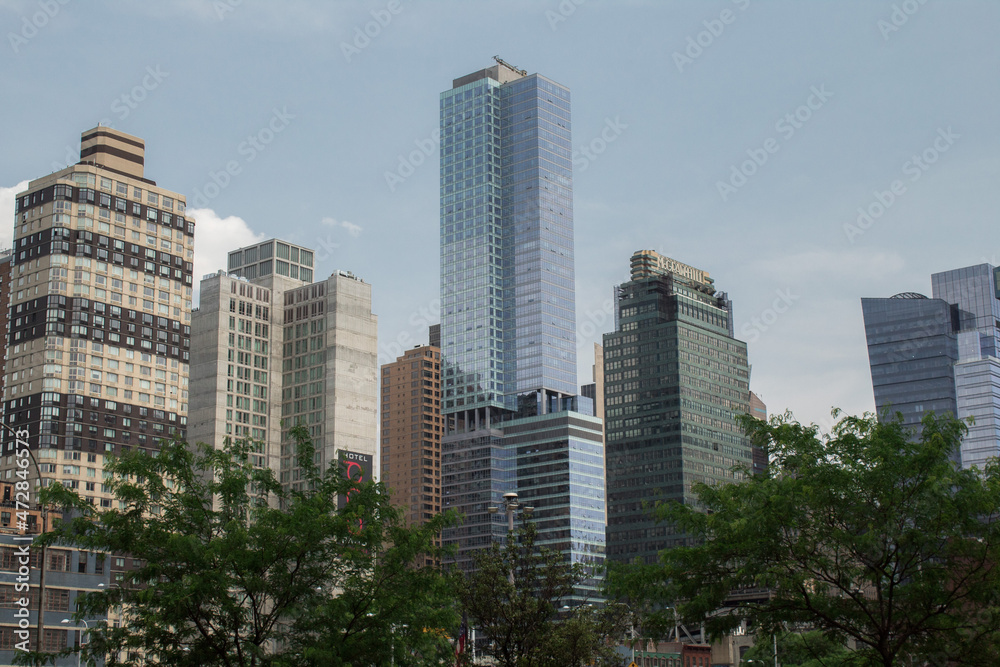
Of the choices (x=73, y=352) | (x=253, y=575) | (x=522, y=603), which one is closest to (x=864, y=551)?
(x=522, y=603)

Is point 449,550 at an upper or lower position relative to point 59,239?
lower

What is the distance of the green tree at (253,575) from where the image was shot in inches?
1339

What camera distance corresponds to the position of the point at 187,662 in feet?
112

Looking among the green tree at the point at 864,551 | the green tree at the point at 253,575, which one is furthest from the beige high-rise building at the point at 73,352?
the green tree at the point at 864,551

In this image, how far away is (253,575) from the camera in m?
34.4

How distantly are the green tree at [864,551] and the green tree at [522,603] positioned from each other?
33.2 feet

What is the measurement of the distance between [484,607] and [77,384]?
16121cm

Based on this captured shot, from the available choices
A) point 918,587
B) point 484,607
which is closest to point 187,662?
point 484,607

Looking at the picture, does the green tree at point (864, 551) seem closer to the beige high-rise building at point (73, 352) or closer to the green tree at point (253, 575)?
the green tree at point (253, 575)

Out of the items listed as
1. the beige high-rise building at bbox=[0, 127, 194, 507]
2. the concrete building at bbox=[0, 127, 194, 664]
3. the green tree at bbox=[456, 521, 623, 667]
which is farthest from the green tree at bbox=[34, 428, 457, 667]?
the beige high-rise building at bbox=[0, 127, 194, 507]

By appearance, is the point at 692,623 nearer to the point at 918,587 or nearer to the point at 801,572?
the point at 801,572

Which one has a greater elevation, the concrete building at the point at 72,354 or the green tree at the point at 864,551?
the concrete building at the point at 72,354

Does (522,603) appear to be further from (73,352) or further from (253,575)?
(73,352)

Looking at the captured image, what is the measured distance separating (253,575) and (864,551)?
17979 mm
